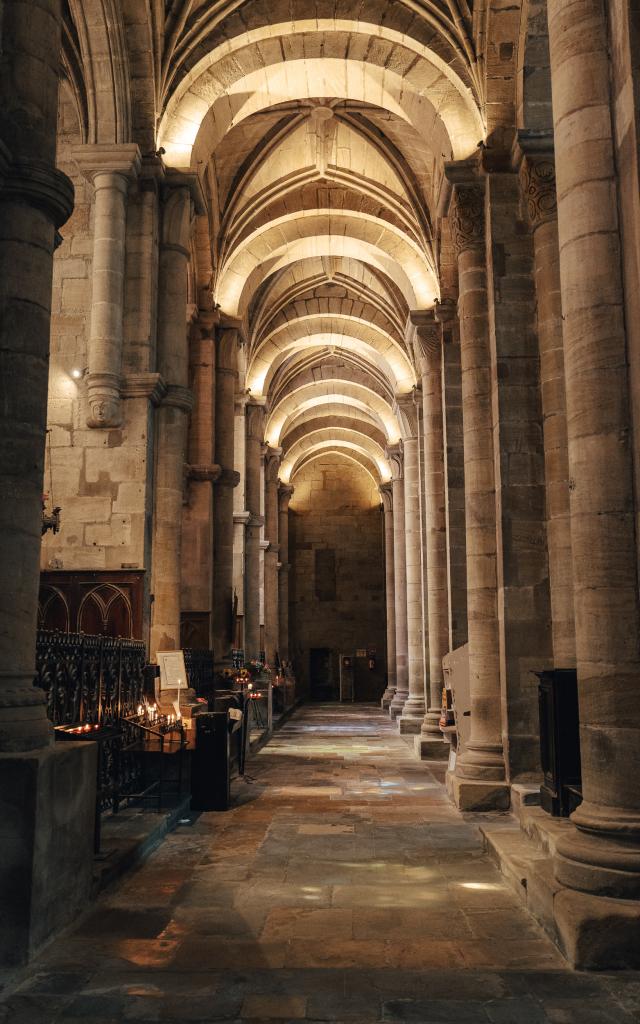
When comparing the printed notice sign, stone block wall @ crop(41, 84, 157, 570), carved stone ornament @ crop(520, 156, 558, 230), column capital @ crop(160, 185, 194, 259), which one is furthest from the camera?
column capital @ crop(160, 185, 194, 259)

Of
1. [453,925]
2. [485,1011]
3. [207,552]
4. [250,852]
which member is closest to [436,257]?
[207,552]

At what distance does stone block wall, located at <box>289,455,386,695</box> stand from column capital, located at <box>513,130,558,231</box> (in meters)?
28.2

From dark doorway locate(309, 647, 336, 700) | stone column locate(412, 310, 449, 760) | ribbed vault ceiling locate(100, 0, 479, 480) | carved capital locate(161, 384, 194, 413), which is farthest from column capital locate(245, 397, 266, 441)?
dark doorway locate(309, 647, 336, 700)

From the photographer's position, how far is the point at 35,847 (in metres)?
4.67

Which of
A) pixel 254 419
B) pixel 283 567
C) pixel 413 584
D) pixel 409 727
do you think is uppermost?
pixel 254 419

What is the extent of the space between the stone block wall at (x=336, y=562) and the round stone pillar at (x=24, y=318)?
31.8 m

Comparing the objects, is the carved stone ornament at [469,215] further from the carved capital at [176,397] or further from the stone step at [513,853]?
the stone step at [513,853]

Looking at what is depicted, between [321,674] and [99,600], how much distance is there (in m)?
26.9

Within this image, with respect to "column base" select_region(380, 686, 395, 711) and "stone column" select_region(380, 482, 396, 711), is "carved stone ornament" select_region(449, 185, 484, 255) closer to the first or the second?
"stone column" select_region(380, 482, 396, 711)

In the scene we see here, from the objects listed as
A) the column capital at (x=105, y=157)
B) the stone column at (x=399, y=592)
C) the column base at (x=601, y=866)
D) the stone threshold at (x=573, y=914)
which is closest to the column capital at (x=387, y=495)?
the stone column at (x=399, y=592)

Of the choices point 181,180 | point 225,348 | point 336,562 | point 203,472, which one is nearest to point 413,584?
point 203,472

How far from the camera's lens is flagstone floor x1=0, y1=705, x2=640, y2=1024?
405 centimetres

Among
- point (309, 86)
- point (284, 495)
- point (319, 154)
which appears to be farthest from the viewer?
point (284, 495)

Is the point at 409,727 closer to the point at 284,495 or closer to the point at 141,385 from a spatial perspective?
the point at 141,385
